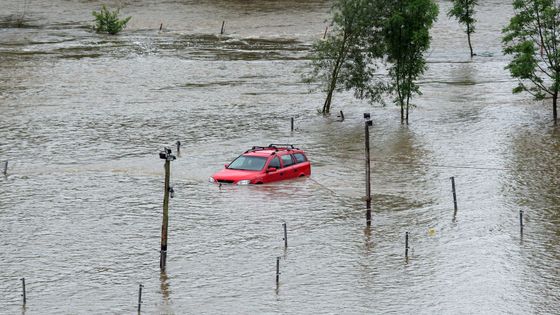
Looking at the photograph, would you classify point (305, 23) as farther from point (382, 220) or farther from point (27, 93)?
point (382, 220)

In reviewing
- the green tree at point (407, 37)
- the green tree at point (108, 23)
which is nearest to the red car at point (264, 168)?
the green tree at point (407, 37)

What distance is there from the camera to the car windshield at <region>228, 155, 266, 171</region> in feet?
145

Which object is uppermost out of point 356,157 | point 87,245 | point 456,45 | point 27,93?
point 456,45

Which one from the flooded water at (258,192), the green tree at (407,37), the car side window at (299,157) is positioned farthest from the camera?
the green tree at (407,37)

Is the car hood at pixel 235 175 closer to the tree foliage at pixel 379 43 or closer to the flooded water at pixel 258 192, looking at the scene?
the flooded water at pixel 258 192

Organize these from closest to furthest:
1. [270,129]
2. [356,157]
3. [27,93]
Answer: [356,157] → [270,129] → [27,93]

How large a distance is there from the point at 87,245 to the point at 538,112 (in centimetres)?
3489

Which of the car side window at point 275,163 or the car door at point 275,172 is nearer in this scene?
the car door at point 275,172

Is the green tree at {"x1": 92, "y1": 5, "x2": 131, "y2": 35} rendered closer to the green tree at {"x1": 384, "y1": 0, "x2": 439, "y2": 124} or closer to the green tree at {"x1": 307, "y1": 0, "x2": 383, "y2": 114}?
the green tree at {"x1": 307, "y1": 0, "x2": 383, "y2": 114}

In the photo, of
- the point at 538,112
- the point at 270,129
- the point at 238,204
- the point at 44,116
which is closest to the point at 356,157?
the point at 270,129

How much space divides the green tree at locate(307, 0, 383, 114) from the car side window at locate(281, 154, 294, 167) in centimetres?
1700

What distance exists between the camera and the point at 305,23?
101312 mm

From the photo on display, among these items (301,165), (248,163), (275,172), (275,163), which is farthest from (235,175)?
(301,165)

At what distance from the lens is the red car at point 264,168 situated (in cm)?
4344
